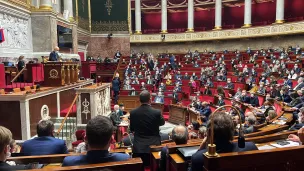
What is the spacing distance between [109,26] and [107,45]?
5.52 ft

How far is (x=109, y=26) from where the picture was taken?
78.0ft

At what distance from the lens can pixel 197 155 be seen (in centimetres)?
209

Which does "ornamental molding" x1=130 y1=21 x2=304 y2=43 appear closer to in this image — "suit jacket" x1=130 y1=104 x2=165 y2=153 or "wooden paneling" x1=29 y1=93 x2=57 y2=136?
"wooden paneling" x1=29 y1=93 x2=57 y2=136

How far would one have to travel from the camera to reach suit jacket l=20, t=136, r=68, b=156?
9.11ft

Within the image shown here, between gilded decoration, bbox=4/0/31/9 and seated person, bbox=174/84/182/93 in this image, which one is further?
seated person, bbox=174/84/182/93

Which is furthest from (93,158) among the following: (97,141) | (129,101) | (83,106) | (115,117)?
(129,101)

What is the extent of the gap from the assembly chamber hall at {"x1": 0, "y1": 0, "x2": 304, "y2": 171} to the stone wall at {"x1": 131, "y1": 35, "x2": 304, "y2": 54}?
0.27 feet

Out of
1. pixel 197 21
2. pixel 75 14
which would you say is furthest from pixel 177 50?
pixel 75 14

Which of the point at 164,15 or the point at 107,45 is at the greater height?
the point at 164,15

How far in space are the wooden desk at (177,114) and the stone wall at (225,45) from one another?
13884 millimetres

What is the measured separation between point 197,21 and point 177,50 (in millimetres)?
4662

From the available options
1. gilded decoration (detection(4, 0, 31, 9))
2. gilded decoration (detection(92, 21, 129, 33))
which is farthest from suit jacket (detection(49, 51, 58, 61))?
gilded decoration (detection(92, 21, 129, 33))

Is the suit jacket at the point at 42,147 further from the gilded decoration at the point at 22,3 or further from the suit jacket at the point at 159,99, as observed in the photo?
the suit jacket at the point at 159,99

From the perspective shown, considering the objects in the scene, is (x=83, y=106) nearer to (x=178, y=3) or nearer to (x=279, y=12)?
(x=279, y=12)
